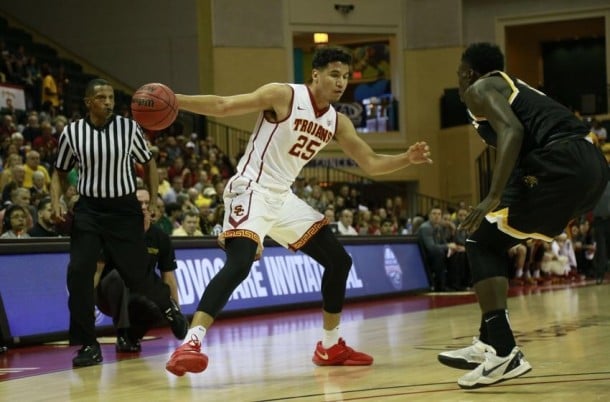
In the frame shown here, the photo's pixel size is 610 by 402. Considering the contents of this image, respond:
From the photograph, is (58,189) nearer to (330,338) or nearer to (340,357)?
(330,338)

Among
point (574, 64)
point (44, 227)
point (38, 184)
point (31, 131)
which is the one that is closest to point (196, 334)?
point (44, 227)

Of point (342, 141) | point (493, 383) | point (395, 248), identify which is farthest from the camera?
point (395, 248)

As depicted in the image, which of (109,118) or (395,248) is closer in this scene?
(109,118)

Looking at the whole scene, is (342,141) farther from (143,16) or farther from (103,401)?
(143,16)

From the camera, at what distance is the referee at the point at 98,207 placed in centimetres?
723

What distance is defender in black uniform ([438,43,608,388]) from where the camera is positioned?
5.22 metres

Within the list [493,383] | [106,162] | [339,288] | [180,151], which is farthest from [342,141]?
[180,151]

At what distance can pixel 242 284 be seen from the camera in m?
11.7

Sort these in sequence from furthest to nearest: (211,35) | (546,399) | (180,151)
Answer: (211,35), (180,151), (546,399)

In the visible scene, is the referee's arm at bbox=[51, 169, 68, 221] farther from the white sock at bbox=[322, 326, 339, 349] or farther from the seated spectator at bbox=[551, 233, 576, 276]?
the seated spectator at bbox=[551, 233, 576, 276]

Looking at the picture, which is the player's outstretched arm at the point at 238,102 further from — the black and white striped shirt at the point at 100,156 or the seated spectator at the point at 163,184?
the seated spectator at the point at 163,184

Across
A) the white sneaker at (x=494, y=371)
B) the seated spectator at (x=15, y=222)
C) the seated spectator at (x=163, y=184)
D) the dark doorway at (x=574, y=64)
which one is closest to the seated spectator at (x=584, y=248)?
the seated spectator at (x=163, y=184)

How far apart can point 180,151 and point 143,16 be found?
8009 millimetres

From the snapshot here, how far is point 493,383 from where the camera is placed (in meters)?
5.29
